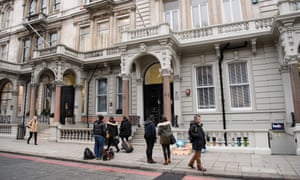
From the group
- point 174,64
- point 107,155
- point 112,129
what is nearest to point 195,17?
point 174,64

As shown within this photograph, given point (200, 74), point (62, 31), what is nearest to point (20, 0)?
point (62, 31)

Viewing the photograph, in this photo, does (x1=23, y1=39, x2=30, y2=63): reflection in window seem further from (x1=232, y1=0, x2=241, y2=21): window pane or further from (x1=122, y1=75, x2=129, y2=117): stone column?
(x1=232, y1=0, x2=241, y2=21): window pane

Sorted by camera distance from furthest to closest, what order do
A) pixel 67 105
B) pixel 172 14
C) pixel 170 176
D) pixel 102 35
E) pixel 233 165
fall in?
pixel 102 35, pixel 67 105, pixel 172 14, pixel 233 165, pixel 170 176

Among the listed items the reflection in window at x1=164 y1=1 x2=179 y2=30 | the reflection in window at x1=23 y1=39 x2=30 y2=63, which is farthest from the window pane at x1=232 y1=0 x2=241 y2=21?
the reflection in window at x1=23 y1=39 x2=30 y2=63

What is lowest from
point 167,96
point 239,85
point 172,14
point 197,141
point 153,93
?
point 197,141

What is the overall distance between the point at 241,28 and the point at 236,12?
2.16 metres

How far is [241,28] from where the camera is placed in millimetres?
11219

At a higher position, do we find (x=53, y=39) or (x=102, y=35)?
(x=53, y=39)

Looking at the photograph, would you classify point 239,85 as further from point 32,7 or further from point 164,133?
point 32,7

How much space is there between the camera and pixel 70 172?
6129 millimetres

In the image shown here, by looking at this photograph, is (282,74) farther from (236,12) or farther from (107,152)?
(107,152)

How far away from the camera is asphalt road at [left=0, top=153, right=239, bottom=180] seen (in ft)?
18.1

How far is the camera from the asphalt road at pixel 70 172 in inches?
217

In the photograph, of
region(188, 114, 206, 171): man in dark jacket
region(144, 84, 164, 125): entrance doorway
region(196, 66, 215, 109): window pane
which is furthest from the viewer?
Answer: region(144, 84, 164, 125): entrance doorway
